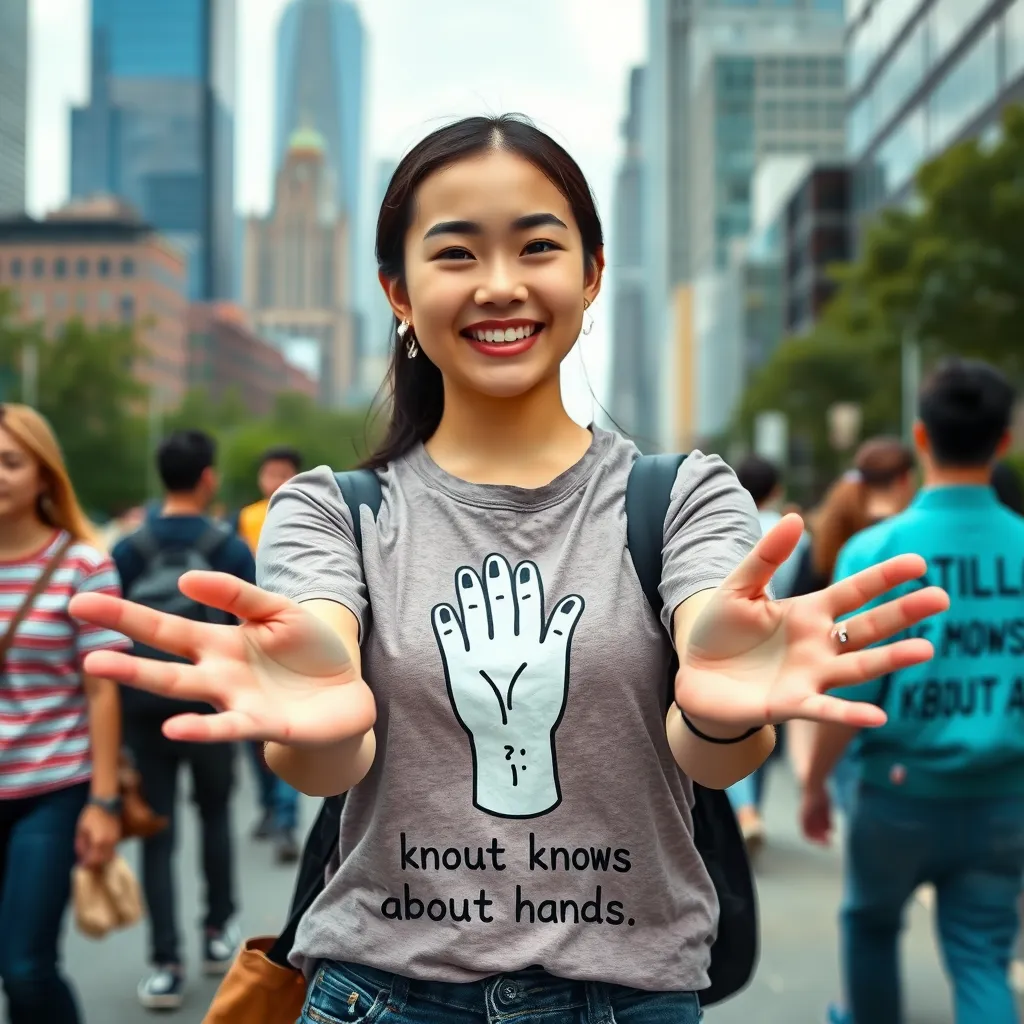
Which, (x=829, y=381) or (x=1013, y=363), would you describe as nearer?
(x=1013, y=363)

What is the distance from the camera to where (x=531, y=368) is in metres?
2.13

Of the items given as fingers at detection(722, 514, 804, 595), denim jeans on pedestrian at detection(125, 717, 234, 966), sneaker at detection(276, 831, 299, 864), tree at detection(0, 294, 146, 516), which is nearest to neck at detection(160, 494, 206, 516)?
denim jeans on pedestrian at detection(125, 717, 234, 966)

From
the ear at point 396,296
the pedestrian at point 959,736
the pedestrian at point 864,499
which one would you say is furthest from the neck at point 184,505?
the ear at point 396,296

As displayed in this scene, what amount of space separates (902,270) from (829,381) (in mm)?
23073

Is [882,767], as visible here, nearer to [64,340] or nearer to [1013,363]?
[1013,363]

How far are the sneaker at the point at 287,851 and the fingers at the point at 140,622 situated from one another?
18.7 feet

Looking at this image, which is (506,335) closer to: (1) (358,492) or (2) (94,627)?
(1) (358,492)

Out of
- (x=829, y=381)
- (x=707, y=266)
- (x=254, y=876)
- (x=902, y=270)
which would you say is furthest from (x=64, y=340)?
(x=707, y=266)

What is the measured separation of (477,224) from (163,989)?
149 inches

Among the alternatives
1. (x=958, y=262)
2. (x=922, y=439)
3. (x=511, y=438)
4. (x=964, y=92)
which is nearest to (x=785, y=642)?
(x=511, y=438)

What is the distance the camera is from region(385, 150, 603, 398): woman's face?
209 centimetres

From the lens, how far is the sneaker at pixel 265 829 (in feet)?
25.2

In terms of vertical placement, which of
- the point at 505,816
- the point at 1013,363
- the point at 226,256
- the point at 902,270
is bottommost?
the point at 505,816

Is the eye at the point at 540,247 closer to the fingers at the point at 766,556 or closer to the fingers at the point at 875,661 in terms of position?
the fingers at the point at 766,556
